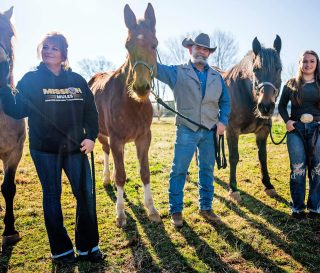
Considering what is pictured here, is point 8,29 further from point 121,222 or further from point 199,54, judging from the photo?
point 121,222

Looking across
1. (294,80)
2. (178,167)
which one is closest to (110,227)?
(178,167)

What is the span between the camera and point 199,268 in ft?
9.78

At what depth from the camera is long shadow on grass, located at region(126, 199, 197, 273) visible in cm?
301

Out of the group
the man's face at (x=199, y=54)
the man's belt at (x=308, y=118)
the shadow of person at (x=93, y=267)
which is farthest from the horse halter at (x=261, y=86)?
the shadow of person at (x=93, y=267)

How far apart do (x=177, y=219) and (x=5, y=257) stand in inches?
80.8

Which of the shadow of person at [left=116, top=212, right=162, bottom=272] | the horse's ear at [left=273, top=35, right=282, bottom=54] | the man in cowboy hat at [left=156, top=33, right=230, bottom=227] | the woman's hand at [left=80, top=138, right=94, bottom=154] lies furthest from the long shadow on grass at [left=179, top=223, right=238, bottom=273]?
the horse's ear at [left=273, top=35, right=282, bottom=54]

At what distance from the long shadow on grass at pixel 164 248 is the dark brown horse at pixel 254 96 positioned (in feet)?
5.16

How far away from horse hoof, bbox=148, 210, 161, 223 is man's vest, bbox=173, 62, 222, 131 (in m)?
1.32

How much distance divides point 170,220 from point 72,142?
1893 millimetres

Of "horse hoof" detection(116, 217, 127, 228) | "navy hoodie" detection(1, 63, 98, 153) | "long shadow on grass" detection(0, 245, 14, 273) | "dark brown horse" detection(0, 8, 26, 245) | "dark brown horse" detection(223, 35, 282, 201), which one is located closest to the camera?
"navy hoodie" detection(1, 63, 98, 153)

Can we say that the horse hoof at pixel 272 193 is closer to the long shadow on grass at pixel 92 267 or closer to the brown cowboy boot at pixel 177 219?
the brown cowboy boot at pixel 177 219

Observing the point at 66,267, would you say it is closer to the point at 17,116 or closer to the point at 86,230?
the point at 86,230

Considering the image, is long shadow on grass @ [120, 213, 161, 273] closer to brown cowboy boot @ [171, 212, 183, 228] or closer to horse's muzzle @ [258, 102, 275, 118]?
brown cowboy boot @ [171, 212, 183, 228]

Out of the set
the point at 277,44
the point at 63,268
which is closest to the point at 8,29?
the point at 63,268
